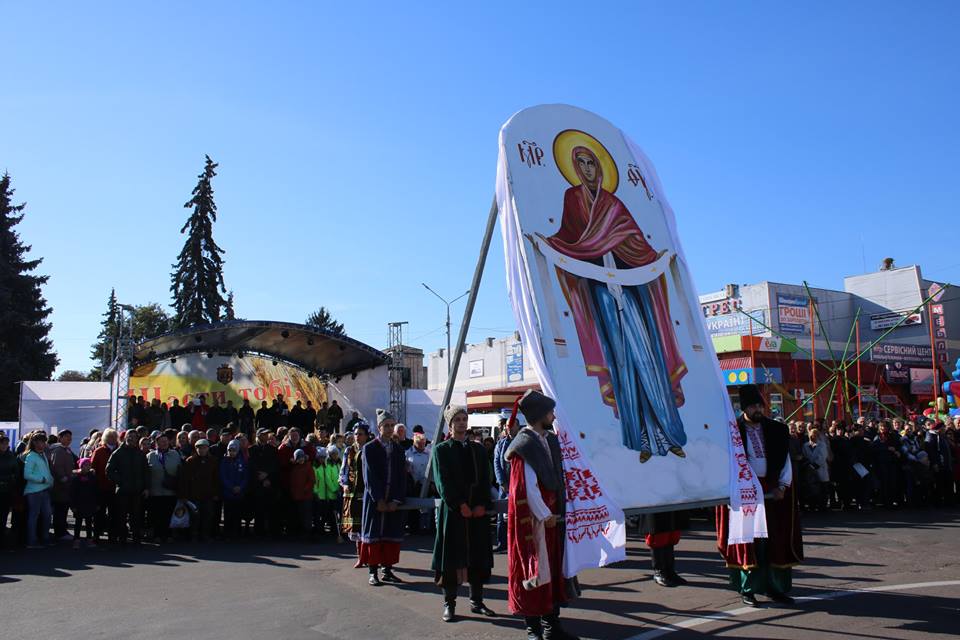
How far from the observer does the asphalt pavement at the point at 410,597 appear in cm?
619

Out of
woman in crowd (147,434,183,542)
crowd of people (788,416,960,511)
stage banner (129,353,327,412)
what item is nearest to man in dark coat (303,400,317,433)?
stage banner (129,353,327,412)

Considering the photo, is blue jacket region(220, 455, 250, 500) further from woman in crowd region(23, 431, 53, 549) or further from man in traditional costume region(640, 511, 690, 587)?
man in traditional costume region(640, 511, 690, 587)

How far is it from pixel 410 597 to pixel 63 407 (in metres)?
16.3

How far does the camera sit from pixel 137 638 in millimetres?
6176

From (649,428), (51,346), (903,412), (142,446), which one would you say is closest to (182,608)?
(649,428)

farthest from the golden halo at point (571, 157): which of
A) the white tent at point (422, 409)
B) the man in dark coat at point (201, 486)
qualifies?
the white tent at point (422, 409)

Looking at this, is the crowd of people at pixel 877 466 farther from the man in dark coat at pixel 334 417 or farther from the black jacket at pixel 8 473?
the man in dark coat at pixel 334 417

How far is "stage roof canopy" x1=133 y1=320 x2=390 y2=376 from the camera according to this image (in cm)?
2141

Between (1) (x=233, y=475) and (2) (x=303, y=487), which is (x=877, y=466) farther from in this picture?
(1) (x=233, y=475)

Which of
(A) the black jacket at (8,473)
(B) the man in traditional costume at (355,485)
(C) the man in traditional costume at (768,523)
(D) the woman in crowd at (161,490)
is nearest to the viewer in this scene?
(C) the man in traditional costume at (768,523)

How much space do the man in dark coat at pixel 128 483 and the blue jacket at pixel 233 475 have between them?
44.6 inches

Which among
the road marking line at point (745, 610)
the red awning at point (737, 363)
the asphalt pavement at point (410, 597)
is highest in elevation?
the red awning at point (737, 363)

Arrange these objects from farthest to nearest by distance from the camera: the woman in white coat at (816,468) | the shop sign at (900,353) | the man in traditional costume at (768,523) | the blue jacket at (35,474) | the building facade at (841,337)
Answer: the shop sign at (900,353) → the building facade at (841,337) → the woman in white coat at (816,468) → the blue jacket at (35,474) → the man in traditional costume at (768,523)

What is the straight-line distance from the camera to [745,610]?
668 centimetres
